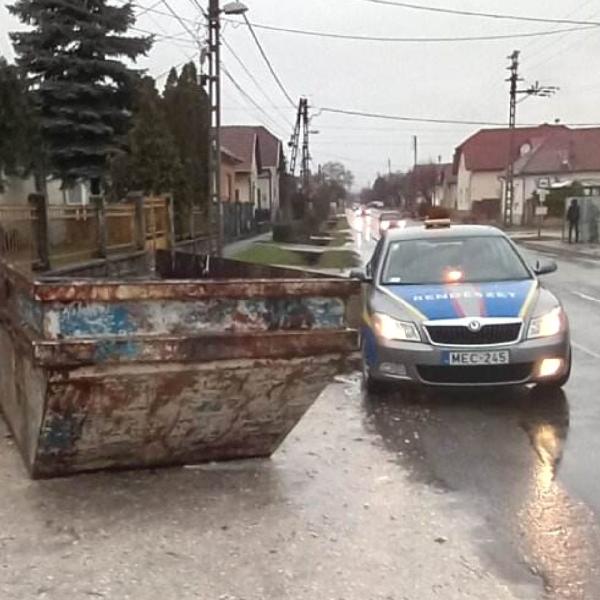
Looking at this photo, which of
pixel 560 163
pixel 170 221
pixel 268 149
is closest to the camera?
pixel 170 221

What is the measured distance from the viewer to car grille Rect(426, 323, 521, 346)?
24.0ft

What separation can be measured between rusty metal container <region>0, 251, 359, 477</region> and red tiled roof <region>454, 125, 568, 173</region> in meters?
83.4

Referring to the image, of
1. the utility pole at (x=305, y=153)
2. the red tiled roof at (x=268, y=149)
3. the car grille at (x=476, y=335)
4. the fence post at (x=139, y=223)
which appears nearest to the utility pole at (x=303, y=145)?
the utility pole at (x=305, y=153)

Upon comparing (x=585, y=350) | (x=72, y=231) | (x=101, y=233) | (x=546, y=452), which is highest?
(x=72, y=231)

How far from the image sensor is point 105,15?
1129 inches

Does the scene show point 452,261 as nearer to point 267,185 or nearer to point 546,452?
point 546,452

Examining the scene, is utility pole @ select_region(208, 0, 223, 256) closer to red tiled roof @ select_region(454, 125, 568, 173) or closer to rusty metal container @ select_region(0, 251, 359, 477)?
rusty metal container @ select_region(0, 251, 359, 477)

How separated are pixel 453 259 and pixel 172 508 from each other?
15.6 ft

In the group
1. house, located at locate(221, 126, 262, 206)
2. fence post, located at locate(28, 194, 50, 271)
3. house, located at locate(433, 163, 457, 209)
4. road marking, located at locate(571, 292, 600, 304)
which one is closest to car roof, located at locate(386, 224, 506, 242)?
fence post, located at locate(28, 194, 50, 271)

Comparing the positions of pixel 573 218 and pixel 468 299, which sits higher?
pixel 468 299

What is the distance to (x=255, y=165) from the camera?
224 ft

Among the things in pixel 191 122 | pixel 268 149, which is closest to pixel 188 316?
pixel 191 122

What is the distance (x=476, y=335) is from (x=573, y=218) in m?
32.1

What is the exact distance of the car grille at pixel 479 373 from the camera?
287 inches
